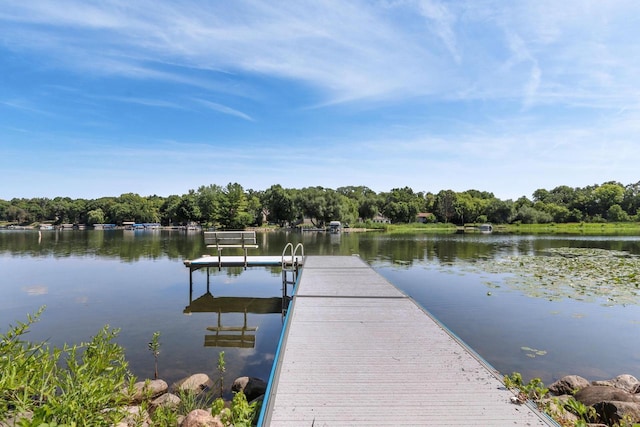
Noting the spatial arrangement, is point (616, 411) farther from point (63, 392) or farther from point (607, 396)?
point (63, 392)

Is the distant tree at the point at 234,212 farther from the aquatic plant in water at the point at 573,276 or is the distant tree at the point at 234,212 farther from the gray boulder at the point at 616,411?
the gray boulder at the point at 616,411

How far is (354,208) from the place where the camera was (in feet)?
292

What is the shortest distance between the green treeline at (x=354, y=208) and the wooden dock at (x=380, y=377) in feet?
244

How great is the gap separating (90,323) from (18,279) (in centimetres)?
954

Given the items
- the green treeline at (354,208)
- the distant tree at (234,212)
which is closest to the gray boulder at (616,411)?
the green treeline at (354,208)

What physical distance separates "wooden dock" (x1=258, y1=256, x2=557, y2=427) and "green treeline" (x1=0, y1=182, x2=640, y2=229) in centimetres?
7432

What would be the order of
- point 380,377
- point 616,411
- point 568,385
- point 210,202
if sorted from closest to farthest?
1. point 380,377
2. point 616,411
3. point 568,385
4. point 210,202

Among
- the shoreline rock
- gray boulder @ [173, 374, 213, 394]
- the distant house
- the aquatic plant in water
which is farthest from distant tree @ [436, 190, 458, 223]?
gray boulder @ [173, 374, 213, 394]

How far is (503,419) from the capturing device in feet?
11.2

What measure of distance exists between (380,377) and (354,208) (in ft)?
279

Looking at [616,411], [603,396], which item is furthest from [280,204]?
[616,411]

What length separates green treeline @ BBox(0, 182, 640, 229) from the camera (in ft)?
278

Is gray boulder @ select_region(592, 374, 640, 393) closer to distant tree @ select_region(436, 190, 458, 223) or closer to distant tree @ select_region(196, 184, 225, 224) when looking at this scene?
distant tree @ select_region(196, 184, 225, 224)

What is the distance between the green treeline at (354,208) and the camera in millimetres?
84875
